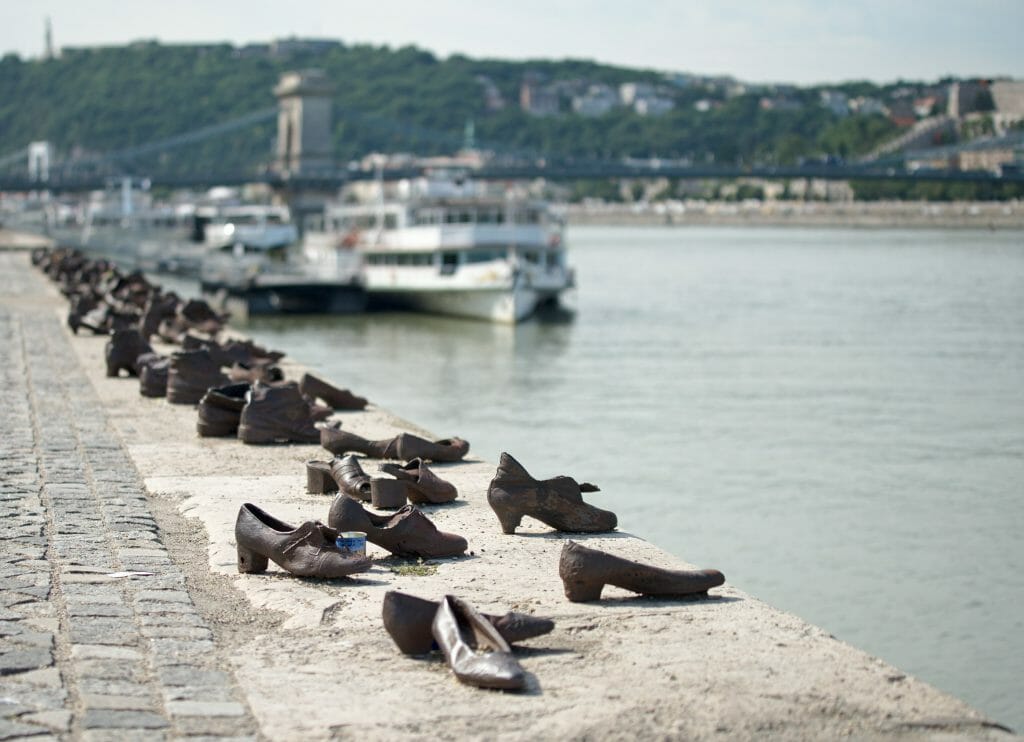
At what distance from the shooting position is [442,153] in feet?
632

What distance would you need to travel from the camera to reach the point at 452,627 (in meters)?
5.72

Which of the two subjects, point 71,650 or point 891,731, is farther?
point 71,650

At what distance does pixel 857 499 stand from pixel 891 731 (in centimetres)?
919

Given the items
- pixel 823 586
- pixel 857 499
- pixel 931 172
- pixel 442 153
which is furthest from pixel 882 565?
pixel 442 153

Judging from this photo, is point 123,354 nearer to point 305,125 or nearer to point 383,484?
point 383,484

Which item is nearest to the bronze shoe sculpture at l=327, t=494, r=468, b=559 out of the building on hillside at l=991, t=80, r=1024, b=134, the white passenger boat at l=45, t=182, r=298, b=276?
the white passenger boat at l=45, t=182, r=298, b=276

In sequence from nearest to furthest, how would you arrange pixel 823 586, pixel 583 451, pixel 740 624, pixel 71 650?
pixel 71 650, pixel 740 624, pixel 823 586, pixel 583 451

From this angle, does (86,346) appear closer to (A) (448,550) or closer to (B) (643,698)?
(A) (448,550)

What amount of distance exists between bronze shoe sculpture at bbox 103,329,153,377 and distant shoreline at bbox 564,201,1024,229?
88.7 metres

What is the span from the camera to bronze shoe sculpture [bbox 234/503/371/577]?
22.8ft

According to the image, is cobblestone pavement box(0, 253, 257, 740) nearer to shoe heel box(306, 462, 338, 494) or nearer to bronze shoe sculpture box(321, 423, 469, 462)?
shoe heel box(306, 462, 338, 494)

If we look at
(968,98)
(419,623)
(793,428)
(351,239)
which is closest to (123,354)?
(793,428)

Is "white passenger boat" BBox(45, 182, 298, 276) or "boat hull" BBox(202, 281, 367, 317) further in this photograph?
"white passenger boat" BBox(45, 182, 298, 276)

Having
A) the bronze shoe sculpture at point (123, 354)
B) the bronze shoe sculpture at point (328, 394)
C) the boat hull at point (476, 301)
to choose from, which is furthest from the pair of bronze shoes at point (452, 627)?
the boat hull at point (476, 301)
